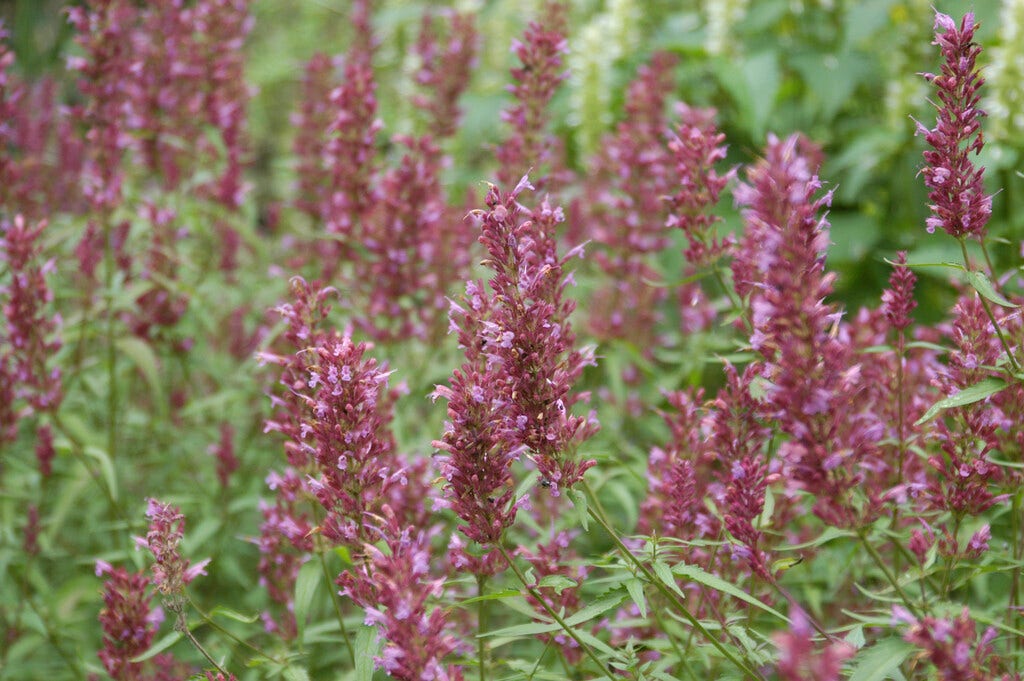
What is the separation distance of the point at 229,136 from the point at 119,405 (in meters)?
1.54

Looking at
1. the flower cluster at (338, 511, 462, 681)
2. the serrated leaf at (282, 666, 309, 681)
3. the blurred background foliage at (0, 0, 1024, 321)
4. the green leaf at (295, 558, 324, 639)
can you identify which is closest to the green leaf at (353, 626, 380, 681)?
the flower cluster at (338, 511, 462, 681)

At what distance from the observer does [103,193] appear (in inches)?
166

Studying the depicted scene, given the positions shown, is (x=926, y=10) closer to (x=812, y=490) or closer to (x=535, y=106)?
(x=535, y=106)

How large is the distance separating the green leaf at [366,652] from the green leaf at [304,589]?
15.7 inches

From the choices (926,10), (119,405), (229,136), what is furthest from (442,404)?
(926,10)

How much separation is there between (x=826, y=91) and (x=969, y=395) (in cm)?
386

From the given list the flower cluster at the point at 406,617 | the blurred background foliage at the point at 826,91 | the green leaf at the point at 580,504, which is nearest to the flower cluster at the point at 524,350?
the green leaf at the point at 580,504

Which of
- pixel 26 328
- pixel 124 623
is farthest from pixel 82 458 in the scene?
pixel 124 623

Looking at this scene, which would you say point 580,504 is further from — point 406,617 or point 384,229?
point 384,229

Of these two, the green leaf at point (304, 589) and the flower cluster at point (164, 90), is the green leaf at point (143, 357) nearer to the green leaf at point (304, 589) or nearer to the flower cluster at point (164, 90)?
the flower cluster at point (164, 90)

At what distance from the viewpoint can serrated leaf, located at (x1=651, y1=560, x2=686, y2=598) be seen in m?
2.16

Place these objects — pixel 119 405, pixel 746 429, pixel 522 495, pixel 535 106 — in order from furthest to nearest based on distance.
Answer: pixel 119 405
pixel 535 106
pixel 746 429
pixel 522 495

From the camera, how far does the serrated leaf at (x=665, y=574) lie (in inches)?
85.2

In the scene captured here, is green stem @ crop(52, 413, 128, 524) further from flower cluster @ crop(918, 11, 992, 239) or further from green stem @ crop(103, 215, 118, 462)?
flower cluster @ crop(918, 11, 992, 239)
